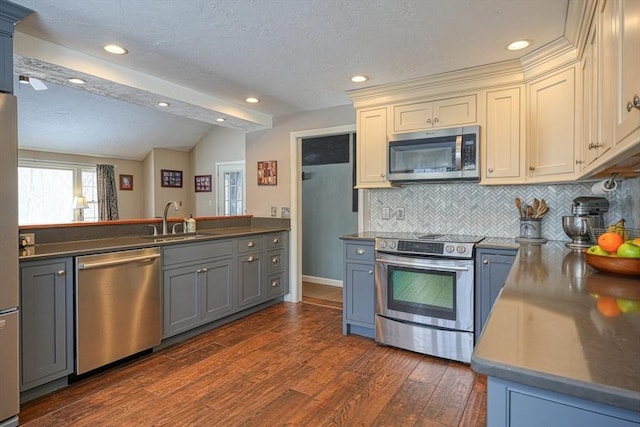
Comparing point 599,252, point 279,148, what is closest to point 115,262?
point 279,148

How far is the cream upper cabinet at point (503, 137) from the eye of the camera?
2754 millimetres

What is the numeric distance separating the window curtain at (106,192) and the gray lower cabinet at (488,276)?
6.94 m

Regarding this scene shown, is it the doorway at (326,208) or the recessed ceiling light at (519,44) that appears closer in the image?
the recessed ceiling light at (519,44)

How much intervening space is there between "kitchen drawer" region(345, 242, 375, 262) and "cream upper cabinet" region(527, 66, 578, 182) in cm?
135

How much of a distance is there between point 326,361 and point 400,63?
2.33 meters

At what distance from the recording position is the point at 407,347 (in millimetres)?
2893

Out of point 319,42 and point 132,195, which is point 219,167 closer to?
point 132,195

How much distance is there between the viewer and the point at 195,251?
312cm

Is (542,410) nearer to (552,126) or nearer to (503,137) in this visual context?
(552,126)

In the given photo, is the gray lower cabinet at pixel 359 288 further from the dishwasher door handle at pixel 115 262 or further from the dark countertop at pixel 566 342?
the dark countertop at pixel 566 342

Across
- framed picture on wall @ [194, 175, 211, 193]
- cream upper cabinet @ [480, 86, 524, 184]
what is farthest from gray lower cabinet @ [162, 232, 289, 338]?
framed picture on wall @ [194, 175, 211, 193]

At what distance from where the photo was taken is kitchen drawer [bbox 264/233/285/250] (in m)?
4.02

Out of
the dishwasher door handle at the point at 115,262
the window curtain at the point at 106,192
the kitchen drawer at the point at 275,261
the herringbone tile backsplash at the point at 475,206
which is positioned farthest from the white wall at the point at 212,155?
the dishwasher door handle at the point at 115,262

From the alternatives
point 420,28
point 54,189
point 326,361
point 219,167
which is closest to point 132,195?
point 54,189
